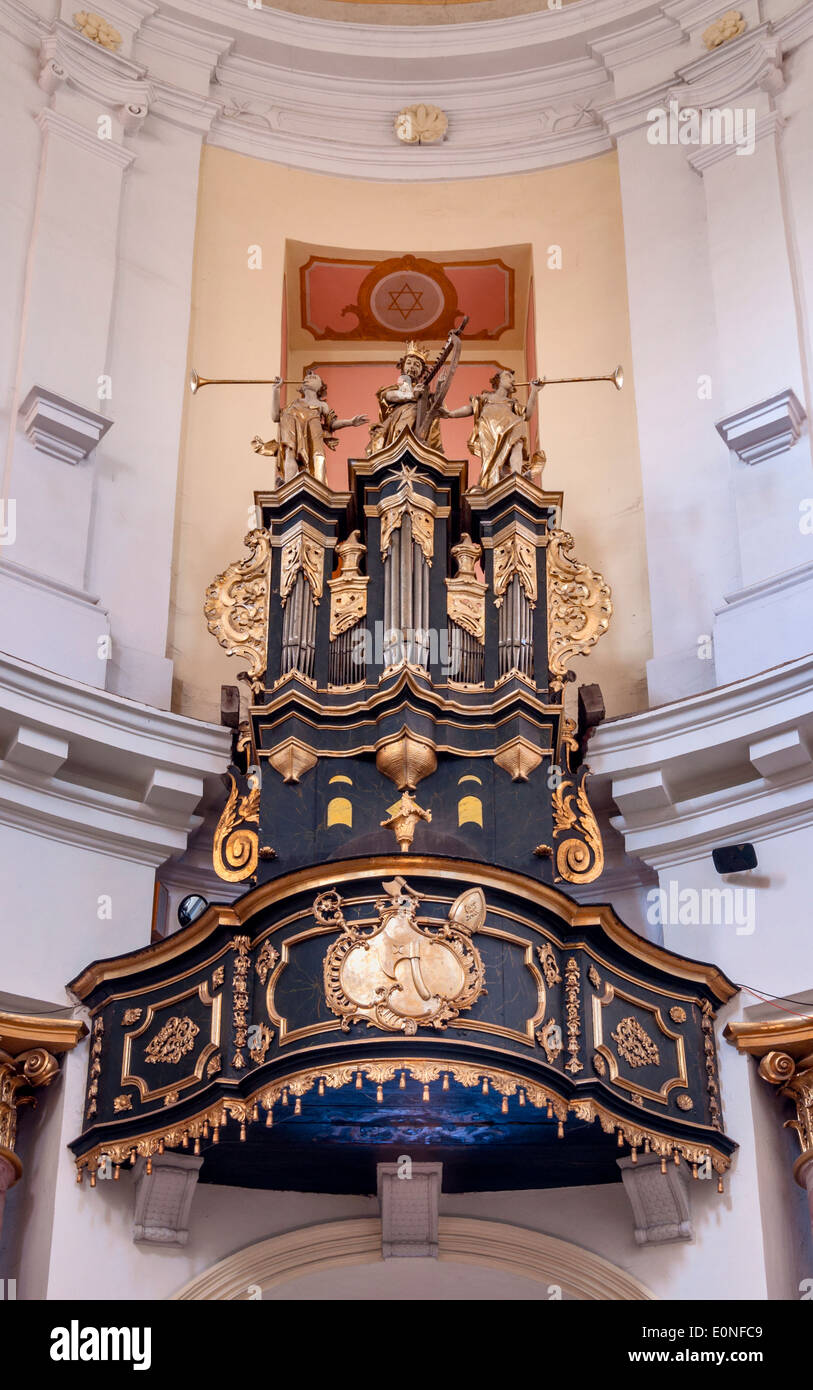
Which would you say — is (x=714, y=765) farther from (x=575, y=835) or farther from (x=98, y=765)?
(x=98, y=765)

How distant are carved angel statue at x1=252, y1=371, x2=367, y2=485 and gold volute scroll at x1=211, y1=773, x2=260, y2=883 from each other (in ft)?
7.40

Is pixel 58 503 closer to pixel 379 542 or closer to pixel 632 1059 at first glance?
pixel 379 542

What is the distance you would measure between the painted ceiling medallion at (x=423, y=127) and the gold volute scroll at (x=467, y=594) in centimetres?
476

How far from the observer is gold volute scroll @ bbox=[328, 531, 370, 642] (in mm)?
10805

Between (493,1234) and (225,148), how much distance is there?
8332mm

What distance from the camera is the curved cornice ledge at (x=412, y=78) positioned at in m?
14.0

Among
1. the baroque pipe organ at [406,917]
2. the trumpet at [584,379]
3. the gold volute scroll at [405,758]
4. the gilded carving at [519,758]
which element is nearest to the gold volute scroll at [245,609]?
the baroque pipe organ at [406,917]

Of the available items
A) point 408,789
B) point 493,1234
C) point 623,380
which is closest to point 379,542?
point 408,789

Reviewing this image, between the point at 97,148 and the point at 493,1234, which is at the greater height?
the point at 97,148

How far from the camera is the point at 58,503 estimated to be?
11.7 m

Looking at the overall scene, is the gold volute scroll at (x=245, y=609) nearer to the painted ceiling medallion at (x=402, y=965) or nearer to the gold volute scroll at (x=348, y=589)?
the gold volute scroll at (x=348, y=589)

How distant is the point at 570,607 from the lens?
10969 mm

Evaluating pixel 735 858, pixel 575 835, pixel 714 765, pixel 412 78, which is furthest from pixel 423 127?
pixel 735 858
